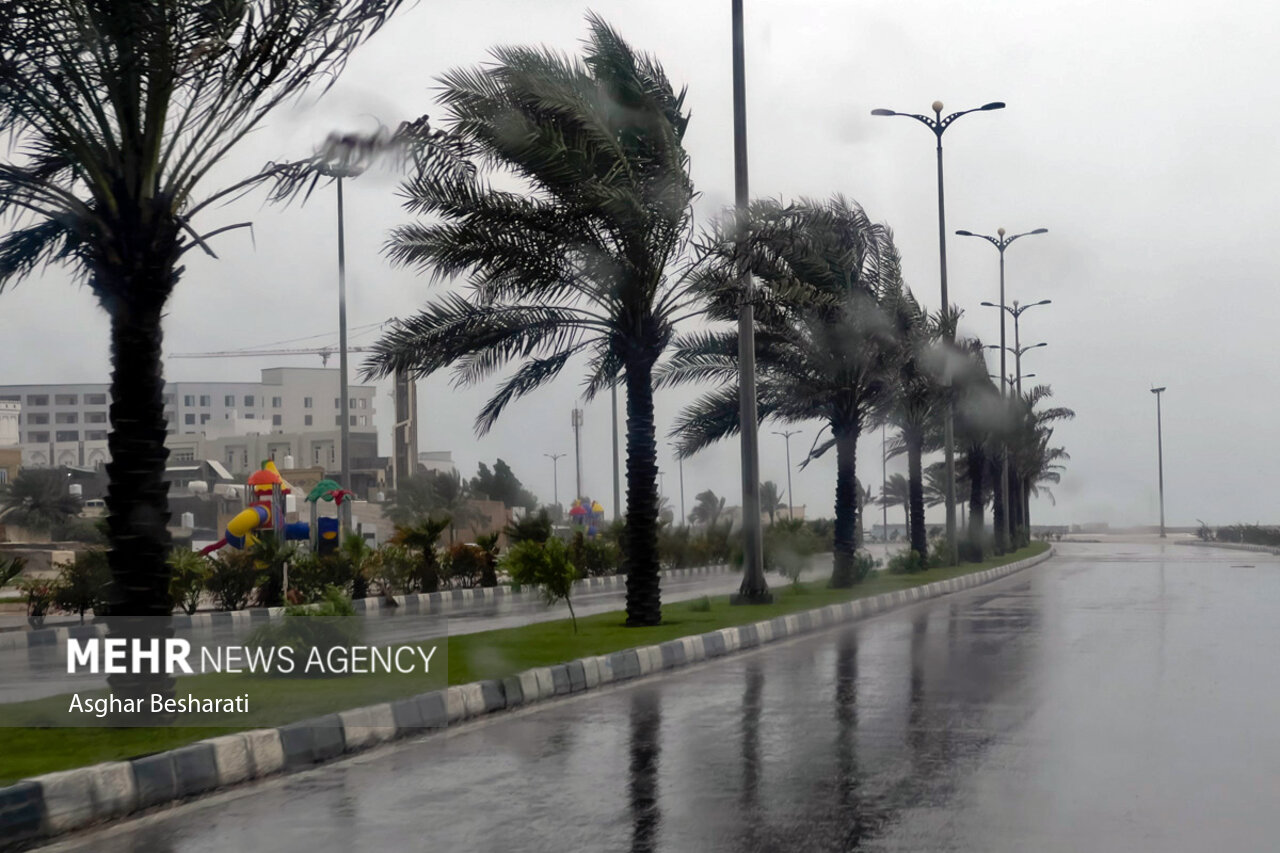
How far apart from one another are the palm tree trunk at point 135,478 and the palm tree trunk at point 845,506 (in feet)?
71.1

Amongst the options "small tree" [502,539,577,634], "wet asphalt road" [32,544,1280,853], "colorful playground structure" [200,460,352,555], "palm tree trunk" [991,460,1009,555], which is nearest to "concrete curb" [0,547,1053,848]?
"wet asphalt road" [32,544,1280,853]

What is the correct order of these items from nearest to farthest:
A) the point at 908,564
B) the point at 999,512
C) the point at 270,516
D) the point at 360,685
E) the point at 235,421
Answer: the point at 360,685, the point at 270,516, the point at 908,564, the point at 999,512, the point at 235,421

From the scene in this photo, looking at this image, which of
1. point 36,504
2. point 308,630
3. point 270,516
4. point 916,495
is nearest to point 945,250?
point 916,495

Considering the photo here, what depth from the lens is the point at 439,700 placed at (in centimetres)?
1155

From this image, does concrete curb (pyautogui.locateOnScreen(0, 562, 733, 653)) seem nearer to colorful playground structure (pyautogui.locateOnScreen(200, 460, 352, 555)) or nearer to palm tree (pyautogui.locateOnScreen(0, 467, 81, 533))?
colorful playground structure (pyautogui.locateOnScreen(200, 460, 352, 555))

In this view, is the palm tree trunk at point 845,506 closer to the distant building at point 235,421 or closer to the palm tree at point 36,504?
the palm tree at point 36,504

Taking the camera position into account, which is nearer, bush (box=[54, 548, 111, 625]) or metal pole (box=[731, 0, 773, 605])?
metal pole (box=[731, 0, 773, 605])

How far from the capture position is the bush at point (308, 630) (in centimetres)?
1365

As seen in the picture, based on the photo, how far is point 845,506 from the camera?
102 ft

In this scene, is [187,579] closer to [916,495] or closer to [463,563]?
[463,563]

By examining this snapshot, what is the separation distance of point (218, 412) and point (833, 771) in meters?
180

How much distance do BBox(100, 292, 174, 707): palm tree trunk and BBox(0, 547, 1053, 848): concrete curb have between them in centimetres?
155

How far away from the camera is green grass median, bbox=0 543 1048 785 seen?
29.5 ft

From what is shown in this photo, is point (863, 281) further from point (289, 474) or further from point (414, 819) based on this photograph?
point (289, 474)
